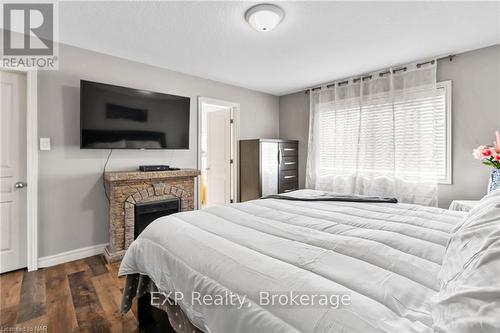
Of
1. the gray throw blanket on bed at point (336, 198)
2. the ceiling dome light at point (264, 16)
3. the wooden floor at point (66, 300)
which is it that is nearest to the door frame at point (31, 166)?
the wooden floor at point (66, 300)

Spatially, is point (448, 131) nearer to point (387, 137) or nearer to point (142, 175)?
point (387, 137)

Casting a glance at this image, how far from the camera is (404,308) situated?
0.75 metres

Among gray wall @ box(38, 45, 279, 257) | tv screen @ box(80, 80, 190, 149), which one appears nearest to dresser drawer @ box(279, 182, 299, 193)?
tv screen @ box(80, 80, 190, 149)

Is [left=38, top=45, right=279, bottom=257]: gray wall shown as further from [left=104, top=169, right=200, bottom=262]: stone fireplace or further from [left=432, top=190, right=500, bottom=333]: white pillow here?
[left=432, top=190, right=500, bottom=333]: white pillow

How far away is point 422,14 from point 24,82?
13.1ft

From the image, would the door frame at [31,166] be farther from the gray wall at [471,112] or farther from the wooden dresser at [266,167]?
the gray wall at [471,112]

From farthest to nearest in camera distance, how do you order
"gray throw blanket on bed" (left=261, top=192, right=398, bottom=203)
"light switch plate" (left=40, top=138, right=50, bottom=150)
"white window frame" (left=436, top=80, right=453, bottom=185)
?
"white window frame" (left=436, top=80, right=453, bottom=185), "light switch plate" (left=40, top=138, right=50, bottom=150), "gray throw blanket on bed" (left=261, top=192, right=398, bottom=203)

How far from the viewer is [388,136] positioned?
364 cm

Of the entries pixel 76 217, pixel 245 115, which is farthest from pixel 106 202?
pixel 245 115

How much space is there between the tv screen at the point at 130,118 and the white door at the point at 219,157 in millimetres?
1153

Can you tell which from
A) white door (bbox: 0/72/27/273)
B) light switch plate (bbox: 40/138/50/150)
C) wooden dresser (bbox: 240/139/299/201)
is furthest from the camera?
wooden dresser (bbox: 240/139/299/201)

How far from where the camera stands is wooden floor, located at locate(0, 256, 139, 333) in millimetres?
1767

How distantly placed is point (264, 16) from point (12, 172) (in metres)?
2.98

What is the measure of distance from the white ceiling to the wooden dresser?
1.32 meters
